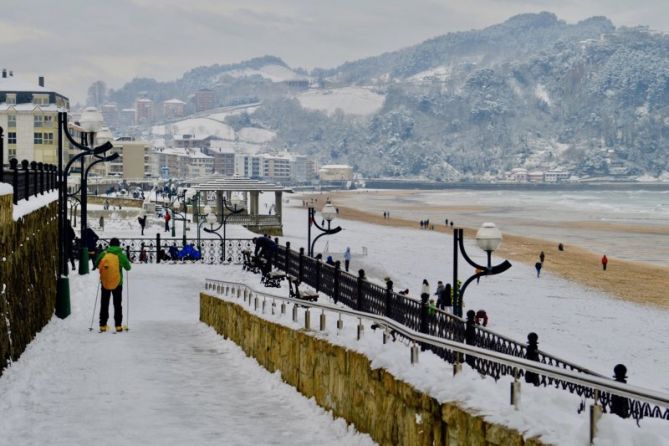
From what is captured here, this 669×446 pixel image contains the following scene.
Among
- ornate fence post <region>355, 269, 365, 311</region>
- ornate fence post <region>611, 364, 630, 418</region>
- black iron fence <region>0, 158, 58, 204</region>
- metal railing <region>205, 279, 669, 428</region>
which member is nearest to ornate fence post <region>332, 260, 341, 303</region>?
ornate fence post <region>355, 269, 365, 311</region>

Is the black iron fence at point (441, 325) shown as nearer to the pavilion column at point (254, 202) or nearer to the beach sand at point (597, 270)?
the beach sand at point (597, 270)

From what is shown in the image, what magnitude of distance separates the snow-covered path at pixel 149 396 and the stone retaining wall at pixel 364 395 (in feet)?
0.68

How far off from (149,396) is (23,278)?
3380 millimetres

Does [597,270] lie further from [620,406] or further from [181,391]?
[620,406]

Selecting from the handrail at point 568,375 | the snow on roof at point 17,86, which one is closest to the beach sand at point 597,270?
the handrail at point 568,375

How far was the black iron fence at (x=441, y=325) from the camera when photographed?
6.11 metres

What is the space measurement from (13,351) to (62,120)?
876 centimetres

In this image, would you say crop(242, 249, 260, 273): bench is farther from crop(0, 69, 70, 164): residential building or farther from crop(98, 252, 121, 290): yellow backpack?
crop(0, 69, 70, 164): residential building

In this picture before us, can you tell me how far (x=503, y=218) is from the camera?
362 feet

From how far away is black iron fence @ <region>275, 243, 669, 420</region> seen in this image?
6.11 meters

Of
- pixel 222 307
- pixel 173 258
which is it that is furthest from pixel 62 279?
pixel 173 258

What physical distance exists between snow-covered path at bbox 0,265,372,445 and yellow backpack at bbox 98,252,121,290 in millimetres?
858

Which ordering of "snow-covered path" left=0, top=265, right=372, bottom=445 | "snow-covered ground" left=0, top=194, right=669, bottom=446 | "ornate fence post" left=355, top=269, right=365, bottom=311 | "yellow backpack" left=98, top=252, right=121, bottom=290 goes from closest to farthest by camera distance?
1. "snow-covered ground" left=0, top=194, right=669, bottom=446
2. "snow-covered path" left=0, top=265, right=372, bottom=445
3. "yellow backpack" left=98, top=252, right=121, bottom=290
4. "ornate fence post" left=355, top=269, right=365, bottom=311

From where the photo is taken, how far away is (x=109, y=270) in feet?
48.9
